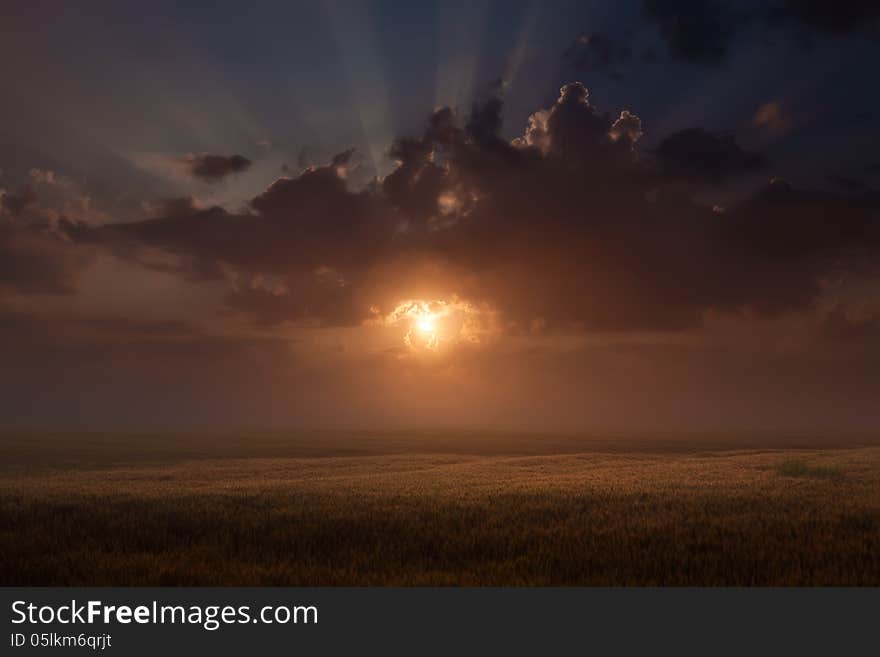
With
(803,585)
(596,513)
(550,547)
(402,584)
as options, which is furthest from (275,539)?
(803,585)

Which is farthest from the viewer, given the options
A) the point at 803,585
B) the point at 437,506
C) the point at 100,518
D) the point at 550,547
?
the point at 437,506

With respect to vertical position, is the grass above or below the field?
below

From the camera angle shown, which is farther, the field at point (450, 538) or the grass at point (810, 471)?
the grass at point (810, 471)

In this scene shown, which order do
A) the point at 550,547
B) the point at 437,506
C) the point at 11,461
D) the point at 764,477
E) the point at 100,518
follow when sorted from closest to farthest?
the point at 550,547
the point at 100,518
the point at 437,506
the point at 764,477
the point at 11,461

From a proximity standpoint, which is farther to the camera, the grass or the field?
the grass

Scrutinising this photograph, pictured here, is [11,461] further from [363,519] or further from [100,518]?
[363,519]

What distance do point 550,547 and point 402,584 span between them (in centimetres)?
363

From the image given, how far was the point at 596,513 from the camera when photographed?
53.1 ft

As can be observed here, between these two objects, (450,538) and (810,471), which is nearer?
(450,538)

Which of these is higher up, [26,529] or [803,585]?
[26,529]

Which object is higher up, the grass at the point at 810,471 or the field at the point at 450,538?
the field at the point at 450,538

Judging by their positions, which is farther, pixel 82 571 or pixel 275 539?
pixel 275 539

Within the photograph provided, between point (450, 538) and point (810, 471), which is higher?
point (450, 538)

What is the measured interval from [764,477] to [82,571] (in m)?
27.0
